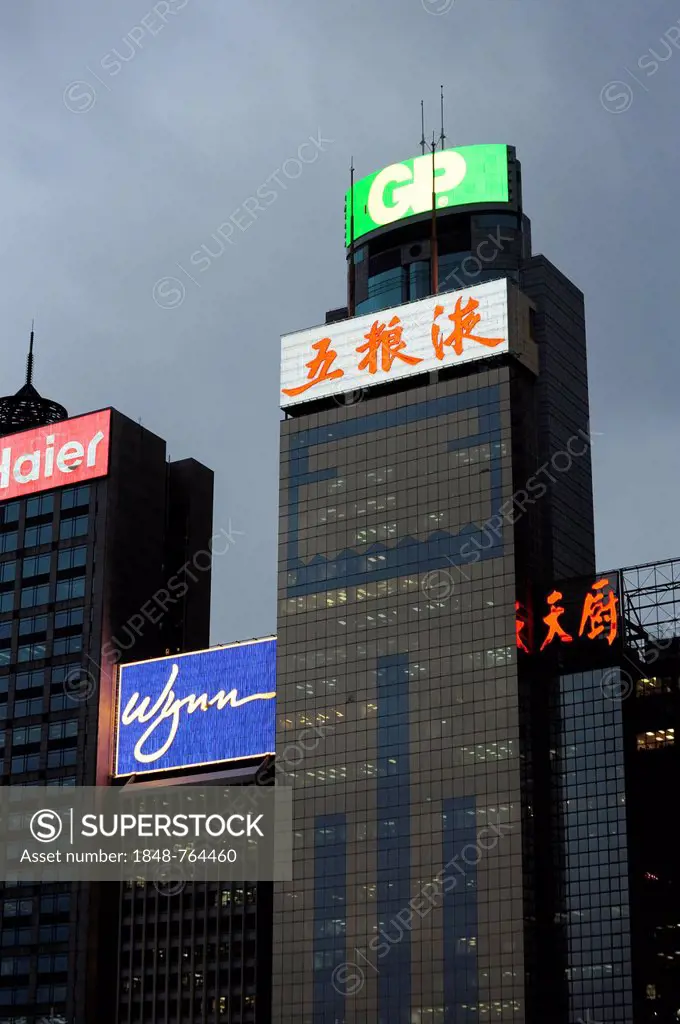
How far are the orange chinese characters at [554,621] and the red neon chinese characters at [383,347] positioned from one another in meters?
32.0

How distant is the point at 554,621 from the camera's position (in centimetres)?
18100

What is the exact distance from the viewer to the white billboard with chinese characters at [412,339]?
18975 cm

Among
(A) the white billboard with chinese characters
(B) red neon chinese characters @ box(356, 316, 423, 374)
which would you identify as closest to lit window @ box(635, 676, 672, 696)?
(A) the white billboard with chinese characters

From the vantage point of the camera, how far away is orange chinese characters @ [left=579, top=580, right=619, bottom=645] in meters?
179

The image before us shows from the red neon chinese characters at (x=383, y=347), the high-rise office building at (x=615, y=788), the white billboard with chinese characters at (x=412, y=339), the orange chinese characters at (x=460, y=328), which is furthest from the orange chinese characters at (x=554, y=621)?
the red neon chinese characters at (x=383, y=347)

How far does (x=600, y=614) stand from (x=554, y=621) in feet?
15.7

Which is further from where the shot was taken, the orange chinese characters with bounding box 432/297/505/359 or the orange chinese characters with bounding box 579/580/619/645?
the orange chinese characters with bounding box 432/297/505/359

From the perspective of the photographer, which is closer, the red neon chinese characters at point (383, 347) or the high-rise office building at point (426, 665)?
the high-rise office building at point (426, 665)

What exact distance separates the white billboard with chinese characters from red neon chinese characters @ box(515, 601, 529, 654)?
28.4m

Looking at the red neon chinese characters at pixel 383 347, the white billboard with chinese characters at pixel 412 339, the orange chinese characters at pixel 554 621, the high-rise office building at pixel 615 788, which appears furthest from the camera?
the red neon chinese characters at pixel 383 347

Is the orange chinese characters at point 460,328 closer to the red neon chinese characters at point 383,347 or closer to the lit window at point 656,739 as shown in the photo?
the red neon chinese characters at point 383,347

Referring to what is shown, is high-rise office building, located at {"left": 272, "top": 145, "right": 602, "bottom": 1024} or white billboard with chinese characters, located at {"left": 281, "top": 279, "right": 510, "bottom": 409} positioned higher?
white billboard with chinese characters, located at {"left": 281, "top": 279, "right": 510, "bottom": 409}

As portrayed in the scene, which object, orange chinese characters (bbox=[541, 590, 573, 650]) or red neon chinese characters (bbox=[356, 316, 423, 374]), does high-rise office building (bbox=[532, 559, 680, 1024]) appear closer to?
orange chinese characters (bbox=[541, 590, 573, 650])

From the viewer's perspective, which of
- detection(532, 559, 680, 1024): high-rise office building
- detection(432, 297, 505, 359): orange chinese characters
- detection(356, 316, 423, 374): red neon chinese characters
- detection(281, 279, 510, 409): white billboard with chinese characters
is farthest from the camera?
detection(356, 316, 423, 374): red neon chinese characters
